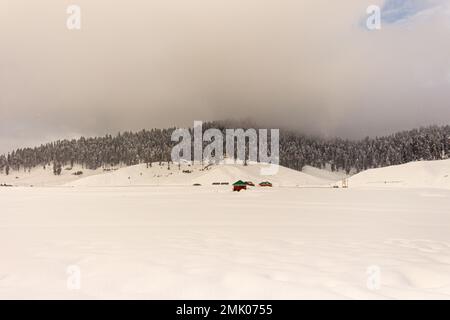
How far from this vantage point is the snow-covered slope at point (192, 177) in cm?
16062

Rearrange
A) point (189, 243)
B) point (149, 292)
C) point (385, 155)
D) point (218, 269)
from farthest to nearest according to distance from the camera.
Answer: point (385, 155), point (189, 243), point (218, 269), point (149, 292)

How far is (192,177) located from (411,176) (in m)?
107

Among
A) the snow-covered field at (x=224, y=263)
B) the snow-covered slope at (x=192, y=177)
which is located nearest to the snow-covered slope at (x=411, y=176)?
the snow-covered slope at (x=192, y=177)

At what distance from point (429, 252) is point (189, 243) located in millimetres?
6356

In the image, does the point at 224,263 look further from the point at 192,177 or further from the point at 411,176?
the point at 192,177

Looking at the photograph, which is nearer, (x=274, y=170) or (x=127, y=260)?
(x=127, y=260)

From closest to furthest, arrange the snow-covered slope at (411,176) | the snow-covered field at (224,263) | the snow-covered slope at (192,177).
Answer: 1. the snow-covered field at (224,263)
2. the snow-covered slope at (411,176)
3. the snow-covered slope at (192,177)

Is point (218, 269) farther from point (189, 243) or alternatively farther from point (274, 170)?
point (274, 170)

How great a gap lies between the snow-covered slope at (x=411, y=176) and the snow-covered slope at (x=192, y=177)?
124 feet

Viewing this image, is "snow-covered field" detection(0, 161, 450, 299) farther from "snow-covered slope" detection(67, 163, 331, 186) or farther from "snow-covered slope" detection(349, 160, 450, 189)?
"snow-covered slope" detection(67, 163, 331, 186)

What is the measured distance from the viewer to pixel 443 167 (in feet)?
343

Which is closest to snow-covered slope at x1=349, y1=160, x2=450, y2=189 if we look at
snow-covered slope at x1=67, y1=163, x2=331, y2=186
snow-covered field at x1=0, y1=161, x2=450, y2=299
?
snow-covered slope at x1=67, y1=163, x2=331, y2=186

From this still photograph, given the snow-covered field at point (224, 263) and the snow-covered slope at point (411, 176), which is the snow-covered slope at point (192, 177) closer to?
the snow-covered slope at point (411, 176)
